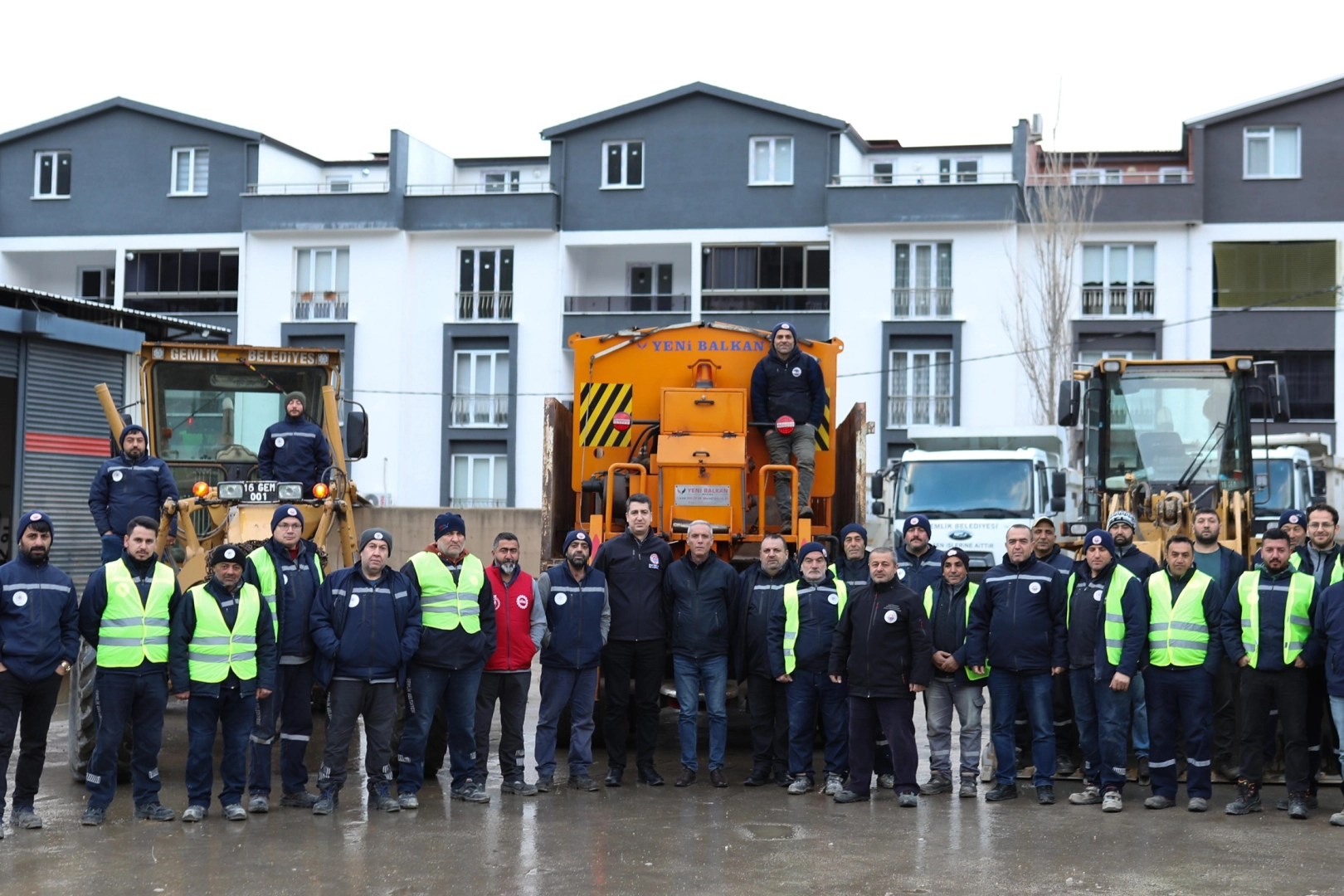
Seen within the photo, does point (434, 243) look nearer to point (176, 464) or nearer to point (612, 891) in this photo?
point (176, 464)

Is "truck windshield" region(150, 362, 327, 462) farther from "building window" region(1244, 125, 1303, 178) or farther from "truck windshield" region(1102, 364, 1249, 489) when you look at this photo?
"building window" region(1244, 125, 1303, 178)

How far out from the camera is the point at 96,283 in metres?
39.2

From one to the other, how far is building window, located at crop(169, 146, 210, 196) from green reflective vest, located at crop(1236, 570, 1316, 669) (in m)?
32.0

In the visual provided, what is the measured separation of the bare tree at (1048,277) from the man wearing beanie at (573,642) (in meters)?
22.9

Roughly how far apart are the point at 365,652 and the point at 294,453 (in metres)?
3.71

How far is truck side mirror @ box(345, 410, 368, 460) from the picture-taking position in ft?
43.4

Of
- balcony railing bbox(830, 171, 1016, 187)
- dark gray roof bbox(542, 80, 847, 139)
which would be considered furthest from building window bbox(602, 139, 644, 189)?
balcony railing bbox(830, 171, 1016, 187)

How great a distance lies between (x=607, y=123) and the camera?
118ft

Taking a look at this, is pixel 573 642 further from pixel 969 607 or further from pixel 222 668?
pixel 969 607

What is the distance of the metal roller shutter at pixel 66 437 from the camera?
20.3 meters

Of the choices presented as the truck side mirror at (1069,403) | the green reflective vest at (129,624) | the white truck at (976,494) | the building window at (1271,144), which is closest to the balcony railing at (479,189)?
the building window at (1271,144)

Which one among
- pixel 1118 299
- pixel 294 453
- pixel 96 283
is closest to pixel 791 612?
pixel 294 453

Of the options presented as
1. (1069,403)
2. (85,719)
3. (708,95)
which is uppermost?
(708,95)

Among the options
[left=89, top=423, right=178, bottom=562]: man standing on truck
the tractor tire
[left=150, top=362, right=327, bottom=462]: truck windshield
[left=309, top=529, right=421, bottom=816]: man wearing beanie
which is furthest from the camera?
[left=150, top=362, right=327, bottom=462]: truck windshield
